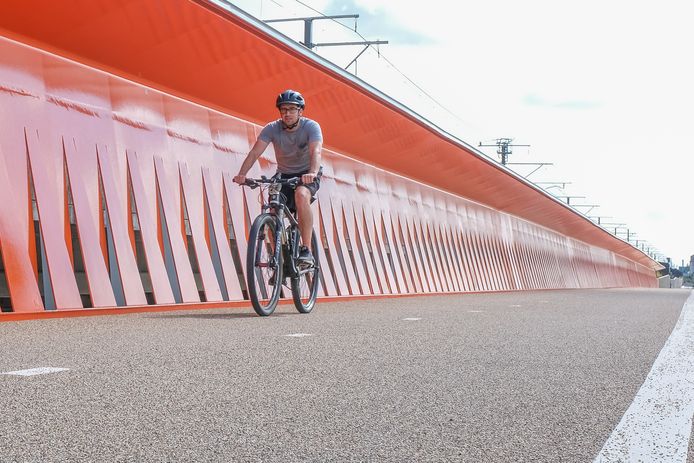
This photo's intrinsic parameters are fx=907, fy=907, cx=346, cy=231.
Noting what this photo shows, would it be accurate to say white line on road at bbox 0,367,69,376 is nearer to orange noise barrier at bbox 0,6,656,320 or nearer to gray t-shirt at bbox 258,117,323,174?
orange noise barrier at bbox 0,6,656,320

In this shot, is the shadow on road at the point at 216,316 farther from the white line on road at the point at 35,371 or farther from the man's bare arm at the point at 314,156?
the white line on road at the point at 35,371

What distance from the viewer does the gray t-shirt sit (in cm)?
867

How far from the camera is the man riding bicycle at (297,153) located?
336 inches

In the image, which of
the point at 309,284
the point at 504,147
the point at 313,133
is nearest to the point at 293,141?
the point at 313,133

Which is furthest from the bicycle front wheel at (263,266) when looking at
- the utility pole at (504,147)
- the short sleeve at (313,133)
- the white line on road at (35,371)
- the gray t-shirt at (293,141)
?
the utility pole at (504,147)

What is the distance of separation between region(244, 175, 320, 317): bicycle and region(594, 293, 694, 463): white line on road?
3828 mm

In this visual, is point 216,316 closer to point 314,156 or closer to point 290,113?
point 314,156

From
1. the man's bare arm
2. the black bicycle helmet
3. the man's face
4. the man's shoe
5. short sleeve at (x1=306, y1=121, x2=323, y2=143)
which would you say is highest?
the black bicycle helmet

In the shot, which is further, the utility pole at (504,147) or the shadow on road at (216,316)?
the utility pole at (504,147)

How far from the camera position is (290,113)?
8.55 m

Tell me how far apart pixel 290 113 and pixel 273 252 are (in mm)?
1321

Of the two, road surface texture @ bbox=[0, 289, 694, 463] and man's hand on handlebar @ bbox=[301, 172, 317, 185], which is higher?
man's hand on handlebar @ bbox=[301, 172, 317, 185]

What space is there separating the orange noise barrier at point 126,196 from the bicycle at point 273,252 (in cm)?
147

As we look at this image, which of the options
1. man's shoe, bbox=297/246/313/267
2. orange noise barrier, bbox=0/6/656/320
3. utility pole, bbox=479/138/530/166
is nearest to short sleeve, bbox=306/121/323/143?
man's shoe, bbox=297/246/313/267
